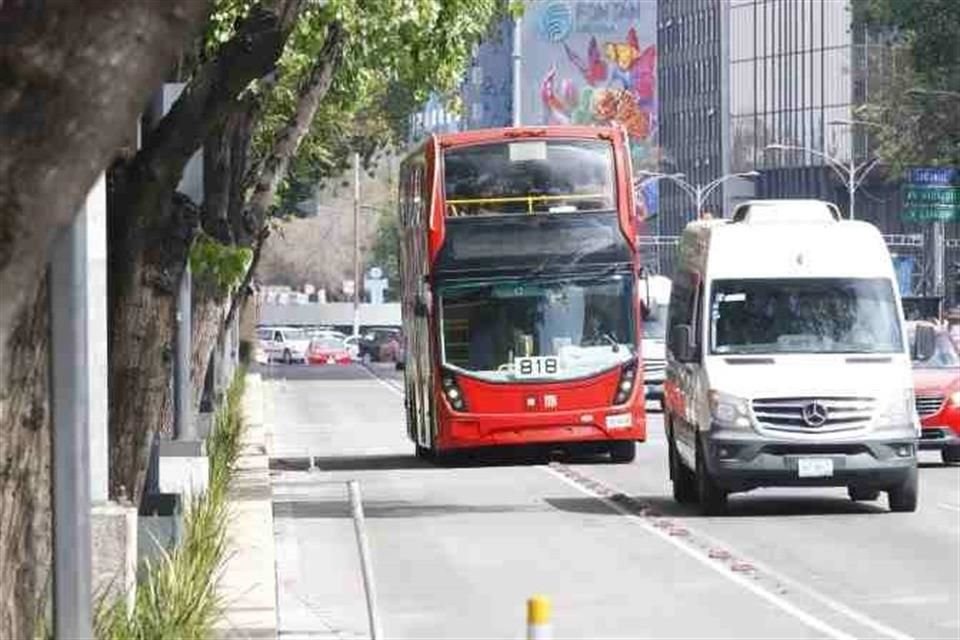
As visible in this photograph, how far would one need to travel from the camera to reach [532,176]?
108 feet

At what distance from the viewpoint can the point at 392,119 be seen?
4944cm

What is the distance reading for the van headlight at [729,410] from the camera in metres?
25.2

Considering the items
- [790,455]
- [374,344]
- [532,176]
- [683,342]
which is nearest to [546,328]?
[532,176]

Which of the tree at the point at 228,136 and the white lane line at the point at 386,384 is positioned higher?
the tree at the point at 228,136

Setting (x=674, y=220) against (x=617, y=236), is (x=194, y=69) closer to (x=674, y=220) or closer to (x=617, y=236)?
(x=617, y=236)

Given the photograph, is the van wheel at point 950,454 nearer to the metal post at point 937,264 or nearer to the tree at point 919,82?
the tree at point 919,82


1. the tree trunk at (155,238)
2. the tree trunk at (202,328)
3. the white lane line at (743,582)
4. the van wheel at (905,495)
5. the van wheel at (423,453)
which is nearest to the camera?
the tree trunk at (155,238)

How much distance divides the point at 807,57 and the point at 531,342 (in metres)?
91.7

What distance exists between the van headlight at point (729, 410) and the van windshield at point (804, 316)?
623 millimetres

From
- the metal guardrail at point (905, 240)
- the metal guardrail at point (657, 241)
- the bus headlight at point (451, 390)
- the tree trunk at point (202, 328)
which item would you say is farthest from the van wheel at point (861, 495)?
the metal guardrail at point (657, 241)

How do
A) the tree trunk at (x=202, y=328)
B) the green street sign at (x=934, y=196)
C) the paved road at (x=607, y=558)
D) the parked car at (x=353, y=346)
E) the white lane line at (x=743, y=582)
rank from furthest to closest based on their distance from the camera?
1. the parked car at (x=353, y=346)
2. the green street sign at (x=934, y=196)
3. the tree trunk at (x=202, y=328)
4. the paved road at (x=607, y=558)
5. the white lane line at (x=743, y=582)

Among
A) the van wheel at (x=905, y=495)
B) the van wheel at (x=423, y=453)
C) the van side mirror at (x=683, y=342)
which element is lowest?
the van wheel at (x=423, y=453)

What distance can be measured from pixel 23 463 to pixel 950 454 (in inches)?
1025

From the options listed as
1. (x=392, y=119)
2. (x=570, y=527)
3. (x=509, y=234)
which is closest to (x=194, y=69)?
(x=570, y=527)
